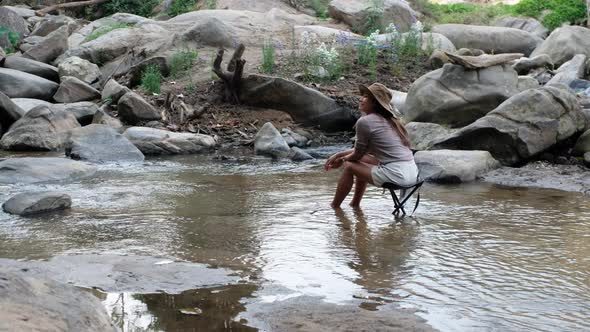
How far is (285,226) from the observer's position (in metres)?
6.64

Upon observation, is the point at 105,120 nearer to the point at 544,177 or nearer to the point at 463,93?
the point at 463,93

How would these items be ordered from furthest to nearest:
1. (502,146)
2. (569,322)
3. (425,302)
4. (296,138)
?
(296,138), (502,146), (425,302), (569,322)

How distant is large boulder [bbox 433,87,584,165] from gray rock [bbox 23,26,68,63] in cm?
1163

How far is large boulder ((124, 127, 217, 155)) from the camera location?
1198 cm

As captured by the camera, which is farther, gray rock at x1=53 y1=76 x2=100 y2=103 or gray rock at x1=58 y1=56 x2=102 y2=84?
gray rock at x1=58 y1=56 x2=102 y2=84

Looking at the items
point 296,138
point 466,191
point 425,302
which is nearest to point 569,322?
point 425,302

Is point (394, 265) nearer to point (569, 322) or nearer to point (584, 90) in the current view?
point (569, 322)

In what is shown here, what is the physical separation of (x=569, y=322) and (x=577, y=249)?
6.02ft

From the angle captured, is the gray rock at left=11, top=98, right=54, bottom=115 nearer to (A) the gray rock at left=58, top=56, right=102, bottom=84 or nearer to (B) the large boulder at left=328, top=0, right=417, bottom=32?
(A) the gray rock at left=58, top=56, right=102, bottom=84

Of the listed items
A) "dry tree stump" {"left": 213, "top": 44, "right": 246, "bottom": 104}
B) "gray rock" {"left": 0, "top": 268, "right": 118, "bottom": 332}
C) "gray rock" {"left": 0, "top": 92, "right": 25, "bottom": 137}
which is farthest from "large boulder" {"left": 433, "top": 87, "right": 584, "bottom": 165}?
"gray rock" {"left": 0, "top": 92, "right": 25, "bottom": 137}

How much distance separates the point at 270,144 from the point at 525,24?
1308cm

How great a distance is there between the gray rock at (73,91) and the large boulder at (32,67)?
1.45 meters

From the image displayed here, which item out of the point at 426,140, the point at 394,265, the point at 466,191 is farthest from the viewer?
the point at 426,140

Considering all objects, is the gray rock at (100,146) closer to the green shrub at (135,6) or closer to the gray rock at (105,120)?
the gray rock at (105,120)
